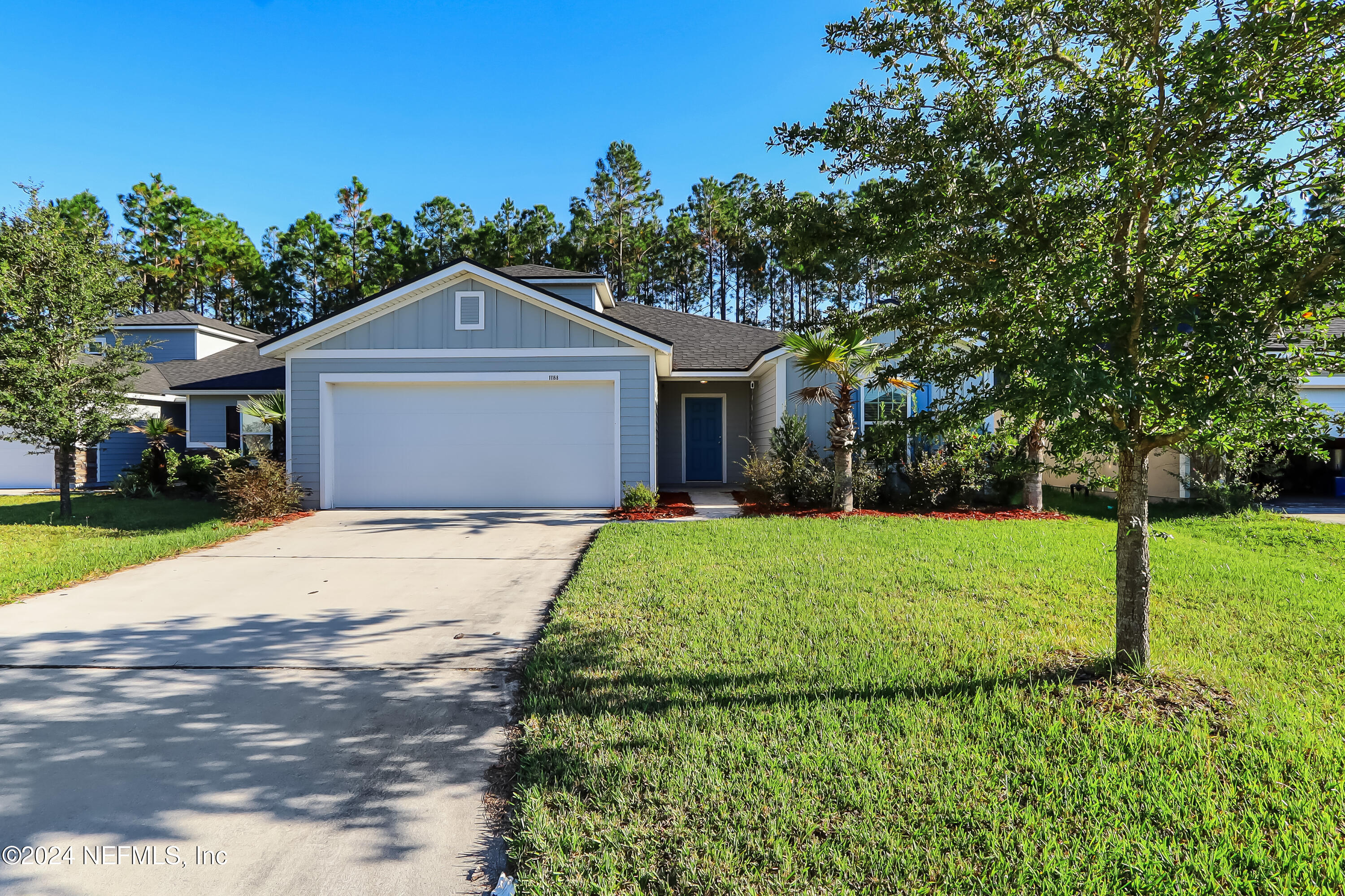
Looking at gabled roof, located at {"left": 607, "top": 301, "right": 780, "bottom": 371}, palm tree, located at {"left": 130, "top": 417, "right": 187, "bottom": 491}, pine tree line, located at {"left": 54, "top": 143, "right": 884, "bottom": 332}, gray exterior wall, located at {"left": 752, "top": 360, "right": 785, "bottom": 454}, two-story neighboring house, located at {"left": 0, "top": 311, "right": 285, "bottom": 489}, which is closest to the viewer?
gray exterior wall, located at {"left": 752, "top": 360, "right": 785, "bottom": 454}

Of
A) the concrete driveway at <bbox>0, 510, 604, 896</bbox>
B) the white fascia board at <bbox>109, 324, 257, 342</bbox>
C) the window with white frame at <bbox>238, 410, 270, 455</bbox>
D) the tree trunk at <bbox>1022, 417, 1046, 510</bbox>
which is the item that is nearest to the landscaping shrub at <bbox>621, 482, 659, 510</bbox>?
the concrete driveway at <bbox>0, 510, 604, 896</bbox>

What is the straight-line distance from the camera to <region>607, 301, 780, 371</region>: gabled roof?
573 inches

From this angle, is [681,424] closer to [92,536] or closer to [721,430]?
[721,430]

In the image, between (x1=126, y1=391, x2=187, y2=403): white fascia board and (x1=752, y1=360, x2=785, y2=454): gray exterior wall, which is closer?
(x1=752, y1=360, x2=785, y2=454): gray exterior wall

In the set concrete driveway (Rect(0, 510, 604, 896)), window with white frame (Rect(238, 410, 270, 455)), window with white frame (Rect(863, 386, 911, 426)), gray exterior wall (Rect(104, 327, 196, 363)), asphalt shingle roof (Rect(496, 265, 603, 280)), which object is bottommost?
concrete driveway (Rect(0, 510, 604, 896))

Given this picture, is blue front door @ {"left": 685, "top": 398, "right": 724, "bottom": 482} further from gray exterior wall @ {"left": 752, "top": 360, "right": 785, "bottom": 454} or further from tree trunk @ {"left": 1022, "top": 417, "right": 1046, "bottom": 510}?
tree trunk @ {"left": 1022, "top": 417, "right": 1046, "bottom": 510}

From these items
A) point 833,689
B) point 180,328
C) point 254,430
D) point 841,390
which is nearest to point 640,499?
point 841,390

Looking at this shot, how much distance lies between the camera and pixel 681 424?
16.1 m

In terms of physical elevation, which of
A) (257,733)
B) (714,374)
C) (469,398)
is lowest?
(257,733)

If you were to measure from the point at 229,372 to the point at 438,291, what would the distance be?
31.2 ft

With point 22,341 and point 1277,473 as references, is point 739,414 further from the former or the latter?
point 22,341

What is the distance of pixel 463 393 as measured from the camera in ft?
37.6

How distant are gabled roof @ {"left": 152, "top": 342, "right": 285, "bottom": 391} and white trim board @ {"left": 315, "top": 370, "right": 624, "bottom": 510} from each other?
3.69 metres

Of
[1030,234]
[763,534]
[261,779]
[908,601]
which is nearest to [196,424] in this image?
[763,534]
